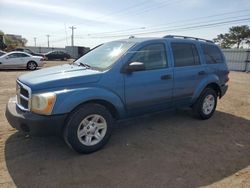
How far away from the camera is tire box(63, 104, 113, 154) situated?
3.84m

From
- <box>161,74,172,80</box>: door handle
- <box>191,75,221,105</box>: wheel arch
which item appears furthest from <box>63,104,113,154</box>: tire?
<box>191,75,221,105</box>: wheel arch

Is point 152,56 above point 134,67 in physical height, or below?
above

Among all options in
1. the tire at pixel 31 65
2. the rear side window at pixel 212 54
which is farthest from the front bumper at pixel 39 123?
the tire at pixel 31 65

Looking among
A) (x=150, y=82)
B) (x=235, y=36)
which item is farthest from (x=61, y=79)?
(x=235, y=36)

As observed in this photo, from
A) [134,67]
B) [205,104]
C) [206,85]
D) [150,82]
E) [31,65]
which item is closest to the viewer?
[134,67]

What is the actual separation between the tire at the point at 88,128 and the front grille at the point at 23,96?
0.68 m

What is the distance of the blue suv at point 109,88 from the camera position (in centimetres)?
370

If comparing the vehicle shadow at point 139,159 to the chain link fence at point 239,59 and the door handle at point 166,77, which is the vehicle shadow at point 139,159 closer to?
the door handle at point 166,77

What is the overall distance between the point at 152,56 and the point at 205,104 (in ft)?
6.81

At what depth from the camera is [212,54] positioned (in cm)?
629

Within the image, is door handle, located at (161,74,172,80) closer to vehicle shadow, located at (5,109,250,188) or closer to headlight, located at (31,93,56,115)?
vehicle shadow, located at (5,109,250,188)

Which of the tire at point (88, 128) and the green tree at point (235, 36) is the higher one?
the green tree at point (235, 36)

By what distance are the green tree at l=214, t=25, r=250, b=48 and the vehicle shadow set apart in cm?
5257

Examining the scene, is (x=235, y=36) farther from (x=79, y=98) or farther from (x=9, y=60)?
(x=79, y=98)
